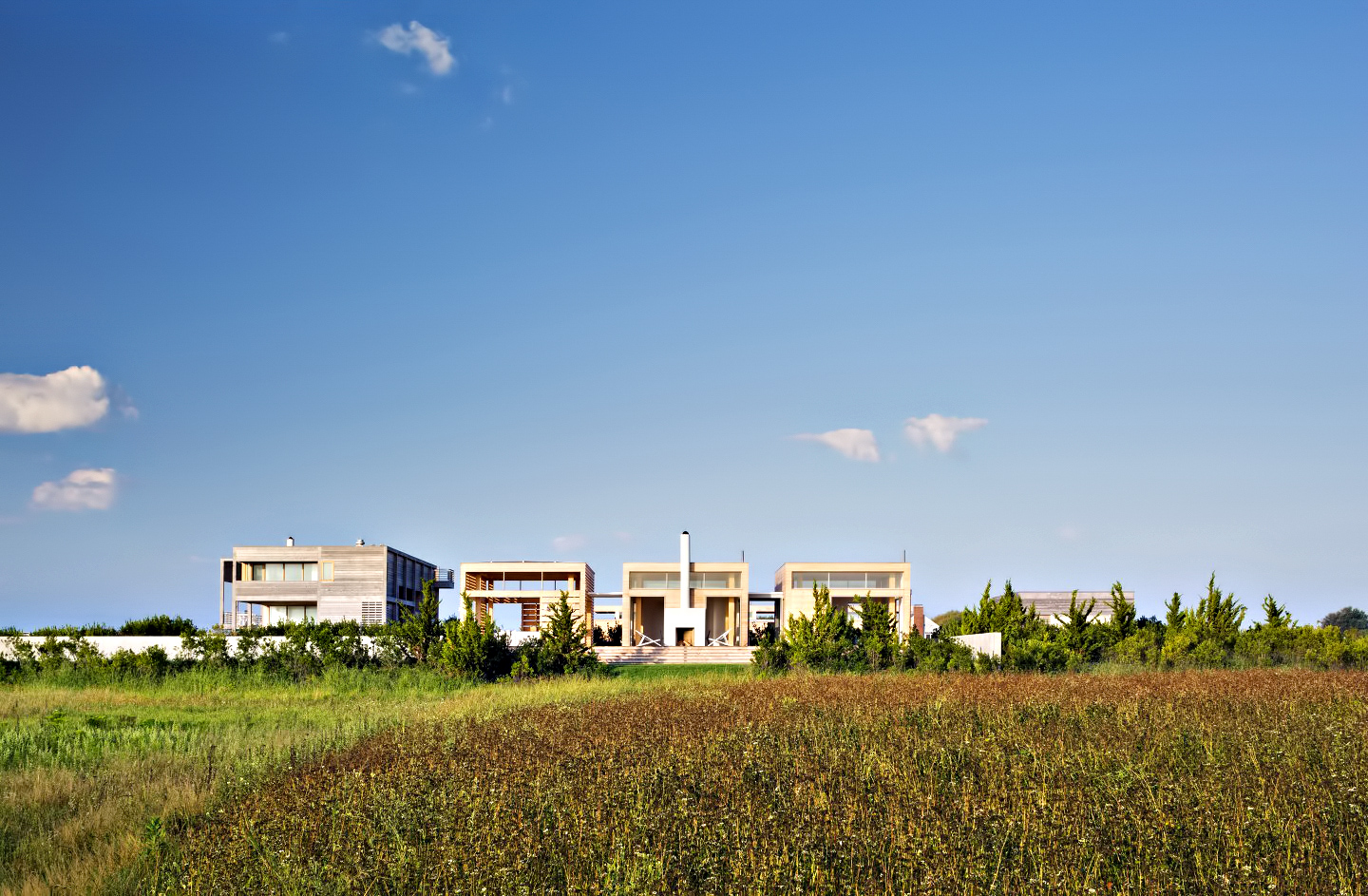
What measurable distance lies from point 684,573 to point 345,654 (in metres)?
21.3

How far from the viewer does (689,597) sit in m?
Answer: 46.2

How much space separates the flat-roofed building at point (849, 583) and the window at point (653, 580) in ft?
17.0

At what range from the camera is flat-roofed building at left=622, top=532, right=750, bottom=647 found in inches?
1806

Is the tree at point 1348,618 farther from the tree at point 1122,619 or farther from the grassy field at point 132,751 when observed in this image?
the grassy field at point 132,751

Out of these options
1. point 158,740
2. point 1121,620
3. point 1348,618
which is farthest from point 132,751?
point 1348,618

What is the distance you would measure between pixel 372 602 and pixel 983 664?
127ft

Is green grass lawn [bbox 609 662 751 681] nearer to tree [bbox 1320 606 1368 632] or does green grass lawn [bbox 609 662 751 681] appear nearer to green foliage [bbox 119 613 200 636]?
green foliage [bbox 119 613 200 636]

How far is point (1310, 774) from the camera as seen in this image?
732 cm

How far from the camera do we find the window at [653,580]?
4678cm

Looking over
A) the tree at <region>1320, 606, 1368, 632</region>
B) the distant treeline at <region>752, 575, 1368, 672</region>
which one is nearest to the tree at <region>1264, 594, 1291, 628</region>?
the distant treeline at <region>752, 575, 1368, 672</region>

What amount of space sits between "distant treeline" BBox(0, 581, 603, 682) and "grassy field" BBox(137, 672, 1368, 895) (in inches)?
617

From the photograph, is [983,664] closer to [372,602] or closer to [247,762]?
[247,762]

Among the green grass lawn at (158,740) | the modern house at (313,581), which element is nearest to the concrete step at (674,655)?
the green grass lawn at (158,740)

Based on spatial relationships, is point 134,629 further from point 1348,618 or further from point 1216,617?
point 1348,618
